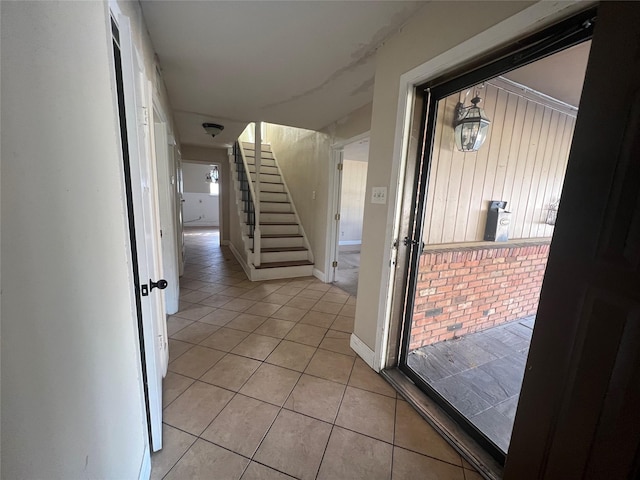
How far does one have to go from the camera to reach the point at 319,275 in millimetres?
4086

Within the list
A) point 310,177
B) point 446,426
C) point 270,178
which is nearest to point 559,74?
point 446,426

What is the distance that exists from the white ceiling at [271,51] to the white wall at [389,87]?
11cm

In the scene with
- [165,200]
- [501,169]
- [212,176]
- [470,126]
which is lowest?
[165,200]

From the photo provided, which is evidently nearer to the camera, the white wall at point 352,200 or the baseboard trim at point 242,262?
the baseboard trim at point 242,262

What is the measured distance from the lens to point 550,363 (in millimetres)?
842

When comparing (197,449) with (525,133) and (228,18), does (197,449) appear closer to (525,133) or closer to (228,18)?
(228,18)

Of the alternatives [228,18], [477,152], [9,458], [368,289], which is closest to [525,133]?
[477,152]

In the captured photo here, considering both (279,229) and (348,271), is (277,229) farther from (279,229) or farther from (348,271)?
(348,271)

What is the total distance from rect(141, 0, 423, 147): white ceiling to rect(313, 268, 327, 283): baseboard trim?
87.7 inches

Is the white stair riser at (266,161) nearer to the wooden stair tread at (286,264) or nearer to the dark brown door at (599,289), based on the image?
the wooden stair tread at (286,264)

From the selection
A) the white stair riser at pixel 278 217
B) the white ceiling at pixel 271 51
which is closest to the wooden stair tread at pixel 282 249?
the white stair riser at pixel 278 217

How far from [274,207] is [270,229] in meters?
0.58

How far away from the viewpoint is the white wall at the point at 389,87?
1260 millimetres

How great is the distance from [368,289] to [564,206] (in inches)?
54.8
